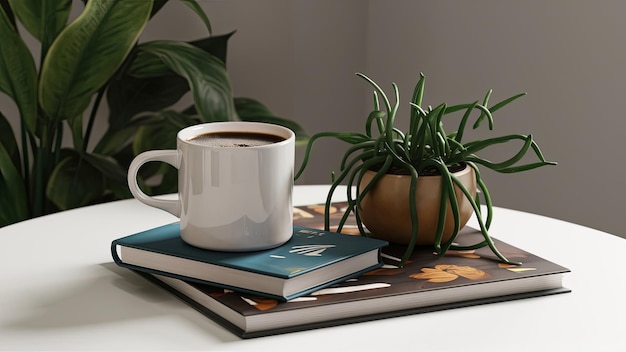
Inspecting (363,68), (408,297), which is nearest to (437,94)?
(363,68)

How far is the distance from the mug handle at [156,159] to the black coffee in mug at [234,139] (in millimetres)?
25

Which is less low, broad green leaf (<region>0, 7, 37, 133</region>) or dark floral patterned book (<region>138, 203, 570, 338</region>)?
broad green leaf (<region>0, 7, 37, 133</region>)

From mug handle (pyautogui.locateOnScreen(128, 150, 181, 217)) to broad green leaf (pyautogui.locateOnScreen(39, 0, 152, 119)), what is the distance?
0.74 m

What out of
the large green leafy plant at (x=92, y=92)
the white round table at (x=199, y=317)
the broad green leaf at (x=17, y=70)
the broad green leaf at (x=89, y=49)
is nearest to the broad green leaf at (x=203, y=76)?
the large green leafy plant at (x=92, y=92)

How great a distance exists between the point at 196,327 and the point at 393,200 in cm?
27

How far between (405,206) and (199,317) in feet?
0.84

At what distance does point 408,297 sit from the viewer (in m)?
0.75

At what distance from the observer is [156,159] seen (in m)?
0.84

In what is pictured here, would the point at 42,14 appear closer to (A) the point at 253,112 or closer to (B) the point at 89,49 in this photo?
(B) the point at 89,49

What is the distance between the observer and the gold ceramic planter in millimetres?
864

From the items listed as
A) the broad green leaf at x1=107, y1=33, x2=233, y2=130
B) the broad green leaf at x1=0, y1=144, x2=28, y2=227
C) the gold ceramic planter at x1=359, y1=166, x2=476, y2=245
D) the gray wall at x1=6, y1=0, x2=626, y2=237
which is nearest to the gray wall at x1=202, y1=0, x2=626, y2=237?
the gray wall at x1=6, y1=0, x2=626, y2=237

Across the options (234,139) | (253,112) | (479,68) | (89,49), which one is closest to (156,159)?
(234,139)

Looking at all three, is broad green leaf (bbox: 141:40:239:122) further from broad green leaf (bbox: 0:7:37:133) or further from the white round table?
the white round table

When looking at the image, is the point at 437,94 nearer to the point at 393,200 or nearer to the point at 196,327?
the point at 393,200
